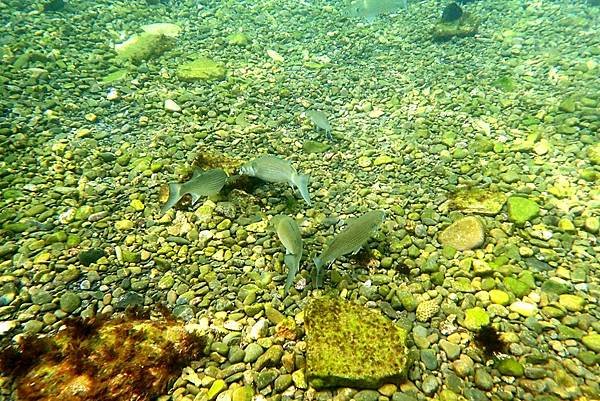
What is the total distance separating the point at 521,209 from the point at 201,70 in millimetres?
6030

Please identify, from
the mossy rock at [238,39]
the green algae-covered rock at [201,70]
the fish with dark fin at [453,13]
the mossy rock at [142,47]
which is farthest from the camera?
the fish with dark fin at [453,13]

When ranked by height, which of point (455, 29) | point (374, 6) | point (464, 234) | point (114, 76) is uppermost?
point (374, 6)

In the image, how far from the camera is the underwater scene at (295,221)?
2.68 meters

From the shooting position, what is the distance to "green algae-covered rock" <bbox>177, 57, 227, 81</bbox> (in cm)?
692

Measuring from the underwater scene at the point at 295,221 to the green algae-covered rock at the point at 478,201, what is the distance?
0.02m

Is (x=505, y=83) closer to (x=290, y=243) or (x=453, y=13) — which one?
(x=453, y=13)

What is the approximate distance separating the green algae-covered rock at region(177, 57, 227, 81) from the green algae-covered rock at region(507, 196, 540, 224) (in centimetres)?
555

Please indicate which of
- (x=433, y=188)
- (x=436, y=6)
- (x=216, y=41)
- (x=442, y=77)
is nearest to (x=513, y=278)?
(x=433, y=188)

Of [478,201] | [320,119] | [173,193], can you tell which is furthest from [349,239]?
[320,119]

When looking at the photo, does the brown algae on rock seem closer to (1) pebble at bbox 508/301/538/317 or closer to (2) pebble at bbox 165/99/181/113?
(1) pebble at bbox 508/301/538/317

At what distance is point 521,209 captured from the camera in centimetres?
407

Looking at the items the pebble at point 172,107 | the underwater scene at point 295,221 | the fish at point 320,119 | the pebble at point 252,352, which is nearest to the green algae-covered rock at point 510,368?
the underwater scene at point 295,221

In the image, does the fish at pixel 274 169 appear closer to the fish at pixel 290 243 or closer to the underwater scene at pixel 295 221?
the underwater scene at pixel 295 221

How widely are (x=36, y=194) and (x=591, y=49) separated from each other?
34.0ft
